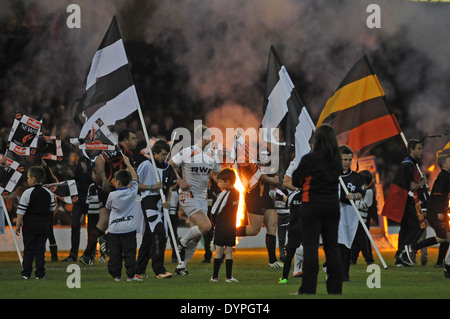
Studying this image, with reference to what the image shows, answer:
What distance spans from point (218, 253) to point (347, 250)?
1621 mm

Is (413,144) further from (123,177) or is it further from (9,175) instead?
(9,175)

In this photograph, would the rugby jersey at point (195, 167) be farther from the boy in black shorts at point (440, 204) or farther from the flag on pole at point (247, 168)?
the boy in black shorts at point (440, 204)

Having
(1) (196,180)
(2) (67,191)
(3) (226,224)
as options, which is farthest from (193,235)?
(2) (67,191)

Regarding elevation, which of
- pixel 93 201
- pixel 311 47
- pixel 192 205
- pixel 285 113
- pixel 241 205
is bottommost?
pixel 241 205

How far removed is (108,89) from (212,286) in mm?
3431

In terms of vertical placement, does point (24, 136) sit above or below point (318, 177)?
above

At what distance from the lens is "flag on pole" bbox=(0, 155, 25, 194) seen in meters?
12.4

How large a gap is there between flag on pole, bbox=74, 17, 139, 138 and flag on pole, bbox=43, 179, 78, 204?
2951 millimetres

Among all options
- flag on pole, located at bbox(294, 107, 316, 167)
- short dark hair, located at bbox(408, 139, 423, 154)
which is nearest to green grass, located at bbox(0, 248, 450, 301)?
flag on pole, located at bbox(294, 107, 316, 167)

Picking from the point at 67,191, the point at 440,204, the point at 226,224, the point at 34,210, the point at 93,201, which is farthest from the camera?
the point at 93,201

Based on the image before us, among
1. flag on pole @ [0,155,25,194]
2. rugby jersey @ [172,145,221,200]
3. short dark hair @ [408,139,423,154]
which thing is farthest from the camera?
short dark hair @ [408,139,423,154]

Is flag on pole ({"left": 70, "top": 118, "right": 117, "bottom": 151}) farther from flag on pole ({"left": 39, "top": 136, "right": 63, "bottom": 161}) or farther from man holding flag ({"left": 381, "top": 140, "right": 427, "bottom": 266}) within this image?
man holding flag ({"left": 381, "top": 140, "right": 427, "bottom": 266})

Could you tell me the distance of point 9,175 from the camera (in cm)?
1248

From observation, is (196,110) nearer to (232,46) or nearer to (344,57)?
(232,46)
